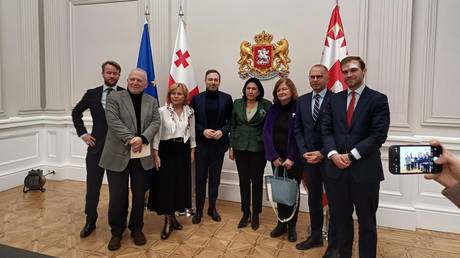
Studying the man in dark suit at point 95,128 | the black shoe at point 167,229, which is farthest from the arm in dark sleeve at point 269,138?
the man in dark suit at point 95,128

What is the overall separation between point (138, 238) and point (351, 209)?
5.90ft

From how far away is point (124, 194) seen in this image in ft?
9.93

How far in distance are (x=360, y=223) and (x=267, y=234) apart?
1.04 meters

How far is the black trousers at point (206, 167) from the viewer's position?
3.65 m

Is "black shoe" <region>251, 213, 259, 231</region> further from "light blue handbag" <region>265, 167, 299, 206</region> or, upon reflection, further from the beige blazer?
the beige blazer

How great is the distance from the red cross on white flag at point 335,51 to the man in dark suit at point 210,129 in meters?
1.05

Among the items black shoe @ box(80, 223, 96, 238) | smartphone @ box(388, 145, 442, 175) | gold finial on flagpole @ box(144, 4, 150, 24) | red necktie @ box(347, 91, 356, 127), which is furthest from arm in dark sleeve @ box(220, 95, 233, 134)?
smartphone @ box(388, 145, 442, 175)

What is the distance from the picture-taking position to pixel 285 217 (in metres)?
3.26

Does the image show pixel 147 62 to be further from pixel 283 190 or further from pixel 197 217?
pixel 283 190

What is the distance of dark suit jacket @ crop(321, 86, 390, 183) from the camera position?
2.41 meters

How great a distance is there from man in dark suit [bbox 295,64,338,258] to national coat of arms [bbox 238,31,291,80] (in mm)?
1186

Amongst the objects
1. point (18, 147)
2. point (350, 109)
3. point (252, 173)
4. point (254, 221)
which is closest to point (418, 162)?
point (350, 109)

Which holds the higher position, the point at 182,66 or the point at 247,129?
the point at 182,66

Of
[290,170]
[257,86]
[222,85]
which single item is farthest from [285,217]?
[222,85]
